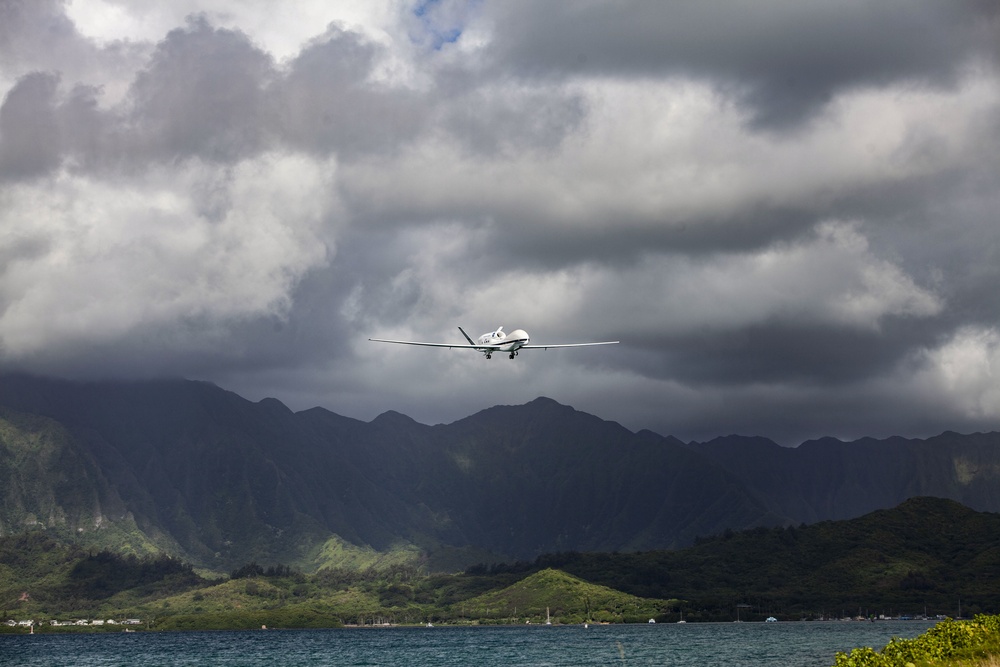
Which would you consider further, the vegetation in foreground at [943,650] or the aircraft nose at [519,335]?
the aircraft nose at [519,335]

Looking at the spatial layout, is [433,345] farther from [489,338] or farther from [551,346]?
[551,346]

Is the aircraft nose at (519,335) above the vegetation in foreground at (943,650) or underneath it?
above

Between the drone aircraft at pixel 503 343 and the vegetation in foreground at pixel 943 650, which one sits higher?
the drone aircraft at pixel 503 343

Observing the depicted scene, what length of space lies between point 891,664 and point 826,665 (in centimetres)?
15067

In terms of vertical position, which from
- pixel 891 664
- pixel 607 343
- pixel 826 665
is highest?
pixel 607 343

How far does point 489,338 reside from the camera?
11538cm

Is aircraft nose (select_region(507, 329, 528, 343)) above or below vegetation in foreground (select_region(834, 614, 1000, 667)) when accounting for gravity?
above

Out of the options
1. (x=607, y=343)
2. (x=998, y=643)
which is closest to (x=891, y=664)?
(x=998, y=643)

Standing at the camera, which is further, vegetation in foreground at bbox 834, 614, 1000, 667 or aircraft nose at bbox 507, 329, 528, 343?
aircraft nose at bbox 507, 329, 528, 343

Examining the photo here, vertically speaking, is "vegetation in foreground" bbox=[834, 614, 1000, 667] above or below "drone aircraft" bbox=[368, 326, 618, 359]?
below

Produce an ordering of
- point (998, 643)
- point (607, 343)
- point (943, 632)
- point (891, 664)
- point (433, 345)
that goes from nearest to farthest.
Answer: point (891, 664) → point (998, 643) → point (943, 632) → point (607, 343) → point (433, 345)

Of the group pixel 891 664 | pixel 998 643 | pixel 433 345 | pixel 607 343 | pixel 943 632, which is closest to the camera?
pixel 891 664

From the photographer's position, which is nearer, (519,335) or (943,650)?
(943,650)

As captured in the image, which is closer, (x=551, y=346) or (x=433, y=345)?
(x=551, y=346)
